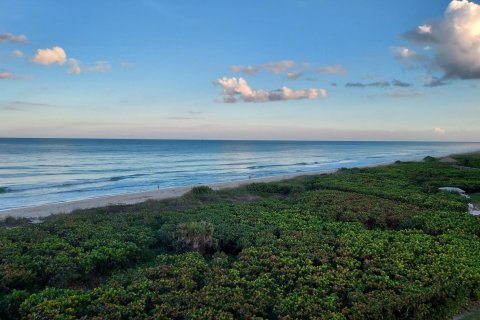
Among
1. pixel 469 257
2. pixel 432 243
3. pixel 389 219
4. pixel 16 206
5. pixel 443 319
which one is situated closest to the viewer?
pixel 443 319

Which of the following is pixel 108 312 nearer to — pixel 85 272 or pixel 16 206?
pixel 85 272

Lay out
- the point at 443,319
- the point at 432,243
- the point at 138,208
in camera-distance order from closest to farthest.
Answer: the point at 443,319 → the point at 432,243 → the point at 138,208

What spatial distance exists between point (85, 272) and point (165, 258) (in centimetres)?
232

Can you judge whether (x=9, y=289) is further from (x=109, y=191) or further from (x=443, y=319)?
(x=109, y=191)

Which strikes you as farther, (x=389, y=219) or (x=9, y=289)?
(x=389, y=219)

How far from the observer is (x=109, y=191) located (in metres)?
38.2

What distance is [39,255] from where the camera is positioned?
454 inches

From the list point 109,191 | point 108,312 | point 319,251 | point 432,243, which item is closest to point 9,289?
point 108,312

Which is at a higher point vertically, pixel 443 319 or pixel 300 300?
pixel 300 300

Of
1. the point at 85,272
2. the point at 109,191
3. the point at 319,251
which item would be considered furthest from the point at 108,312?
the point at 109,191

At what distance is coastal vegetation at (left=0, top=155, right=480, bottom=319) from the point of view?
8.62 m

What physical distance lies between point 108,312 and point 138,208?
1369 centimetres

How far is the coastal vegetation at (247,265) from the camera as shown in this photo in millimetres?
8617

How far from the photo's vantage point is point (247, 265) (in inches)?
432
